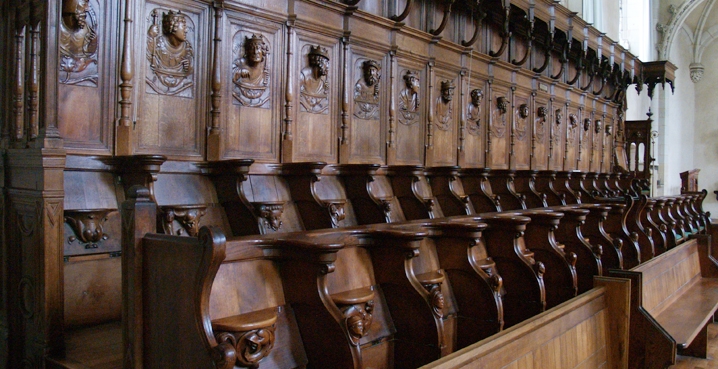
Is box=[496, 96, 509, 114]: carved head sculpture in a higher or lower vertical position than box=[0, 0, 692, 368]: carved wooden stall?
higher

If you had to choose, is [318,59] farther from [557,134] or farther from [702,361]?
[557,134]

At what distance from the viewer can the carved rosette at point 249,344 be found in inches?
67.0

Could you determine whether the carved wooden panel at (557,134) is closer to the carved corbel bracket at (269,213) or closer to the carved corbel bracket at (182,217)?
the carved corbel bracket at (269,213)

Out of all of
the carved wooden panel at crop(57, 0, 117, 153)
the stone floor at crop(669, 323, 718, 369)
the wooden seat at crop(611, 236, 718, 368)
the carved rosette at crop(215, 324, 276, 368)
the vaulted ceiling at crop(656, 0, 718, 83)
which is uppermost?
the vaulted ceiling at crop(656, 0, 718, 83)

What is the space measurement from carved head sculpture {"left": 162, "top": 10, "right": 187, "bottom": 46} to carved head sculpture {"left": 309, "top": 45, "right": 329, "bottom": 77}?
1.16m

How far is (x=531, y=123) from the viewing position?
806cm

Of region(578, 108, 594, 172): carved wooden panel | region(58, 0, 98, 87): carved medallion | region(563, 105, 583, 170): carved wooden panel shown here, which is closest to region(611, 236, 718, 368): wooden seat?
region(58, 0, 98, 87): carved medallion

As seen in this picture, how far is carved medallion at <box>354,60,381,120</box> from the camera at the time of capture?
190 inches

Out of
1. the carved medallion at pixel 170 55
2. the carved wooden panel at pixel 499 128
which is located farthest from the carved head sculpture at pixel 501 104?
the carved medallion at pixel 170 55

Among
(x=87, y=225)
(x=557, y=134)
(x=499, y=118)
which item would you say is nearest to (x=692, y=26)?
(x=557, y=134)

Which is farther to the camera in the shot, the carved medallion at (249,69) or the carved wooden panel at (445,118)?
the carved wooden panel at (445,118)

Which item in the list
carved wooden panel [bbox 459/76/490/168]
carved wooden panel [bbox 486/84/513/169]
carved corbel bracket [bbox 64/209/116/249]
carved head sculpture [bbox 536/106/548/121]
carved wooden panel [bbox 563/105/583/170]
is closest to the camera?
carved corbel bracket [bbox 64/209/116/249]

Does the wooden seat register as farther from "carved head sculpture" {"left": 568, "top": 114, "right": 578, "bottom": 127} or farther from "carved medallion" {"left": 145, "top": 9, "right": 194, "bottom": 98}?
"carved head sculpture" {"left": 568, "top": 114, "right": 578, "bottom": 127}

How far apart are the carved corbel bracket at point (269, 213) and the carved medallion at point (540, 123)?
231 inches
